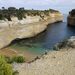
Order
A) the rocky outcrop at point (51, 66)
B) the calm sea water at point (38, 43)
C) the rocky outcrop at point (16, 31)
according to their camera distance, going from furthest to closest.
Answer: the rocky outcrop at point (16, 31), the calm sea water at point (38, 43), the rocky outcrop at point (51, 66)

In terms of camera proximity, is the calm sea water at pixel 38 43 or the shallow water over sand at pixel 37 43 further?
the calm sea water at pixel 38 43

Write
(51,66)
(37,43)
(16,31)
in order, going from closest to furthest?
(51,66), (37,43), (16,31)

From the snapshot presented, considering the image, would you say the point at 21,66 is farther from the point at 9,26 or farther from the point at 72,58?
the point at 9,26

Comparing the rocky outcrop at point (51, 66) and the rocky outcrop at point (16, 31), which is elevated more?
the rocky outcrop at point (51, 66)

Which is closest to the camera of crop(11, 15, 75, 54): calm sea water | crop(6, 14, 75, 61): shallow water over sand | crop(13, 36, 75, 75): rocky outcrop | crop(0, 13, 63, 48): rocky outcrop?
crop(13, 36, 75, 75): rocky outcrop

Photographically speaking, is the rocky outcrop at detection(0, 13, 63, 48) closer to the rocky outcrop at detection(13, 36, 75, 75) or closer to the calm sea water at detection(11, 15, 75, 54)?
the calm sea water at detection(11, 15, 75, 54)

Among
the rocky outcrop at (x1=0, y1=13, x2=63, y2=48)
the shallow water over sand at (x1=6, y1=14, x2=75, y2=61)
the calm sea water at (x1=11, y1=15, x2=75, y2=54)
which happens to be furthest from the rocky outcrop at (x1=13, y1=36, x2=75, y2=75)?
the rocky outcrop at (x1=0, y1=13, x2=63, y2=48)

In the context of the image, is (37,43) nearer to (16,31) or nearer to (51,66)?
(16,31)

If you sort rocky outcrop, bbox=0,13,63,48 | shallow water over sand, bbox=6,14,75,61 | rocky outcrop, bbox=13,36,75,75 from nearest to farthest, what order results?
rocky outcrop, bbox=13,36,75,75 → shallow water over sand, bbox=6,14,75,61 → rocky outcrop, bbox=0,13,63,48

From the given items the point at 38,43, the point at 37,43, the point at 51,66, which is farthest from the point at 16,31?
the point at 51,66

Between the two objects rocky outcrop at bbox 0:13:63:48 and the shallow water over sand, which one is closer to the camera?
the shallow water over sand

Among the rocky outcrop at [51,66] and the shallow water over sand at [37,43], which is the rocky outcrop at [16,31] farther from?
the rocky outcrop at [51,66]

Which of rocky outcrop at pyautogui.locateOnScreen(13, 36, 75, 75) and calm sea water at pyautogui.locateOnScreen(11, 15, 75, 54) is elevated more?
rocky outcrop at pyautogui.locateOnScreen(13, 36, 75, 75)

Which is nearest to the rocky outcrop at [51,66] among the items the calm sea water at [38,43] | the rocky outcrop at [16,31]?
the calm sea water at [38,43]
